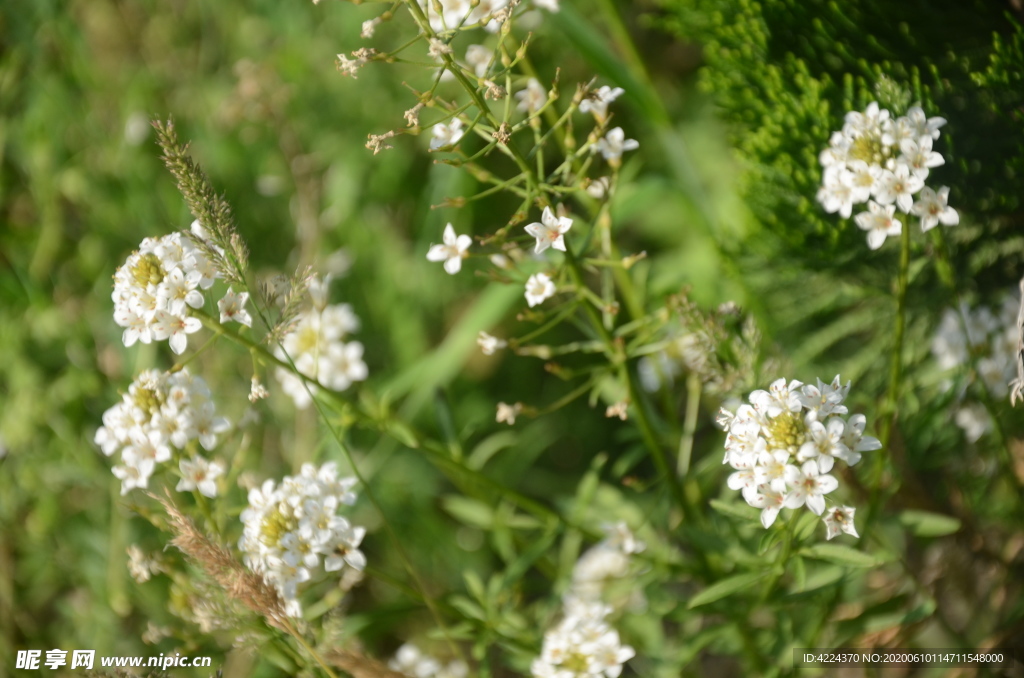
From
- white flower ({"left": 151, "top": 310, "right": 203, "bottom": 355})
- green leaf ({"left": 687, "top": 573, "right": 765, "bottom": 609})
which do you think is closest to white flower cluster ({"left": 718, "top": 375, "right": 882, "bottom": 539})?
green leaf ({"left": 687, "top": 573, "right": 765, "bottom": 609})

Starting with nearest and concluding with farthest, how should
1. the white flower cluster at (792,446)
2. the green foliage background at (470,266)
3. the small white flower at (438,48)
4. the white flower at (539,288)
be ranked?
the small white flower at (438,48) < the white flower cluster at (792,446) < the white flower at (539,288) < the green foliage background at (470,266)

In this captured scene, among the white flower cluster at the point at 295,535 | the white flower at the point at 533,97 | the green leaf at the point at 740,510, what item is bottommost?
the green leaf at the point at 740,510

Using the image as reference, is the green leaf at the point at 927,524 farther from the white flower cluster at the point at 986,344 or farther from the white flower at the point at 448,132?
the white flower at the point at 448,132

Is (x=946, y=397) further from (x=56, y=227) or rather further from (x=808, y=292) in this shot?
(x=56, y=227)

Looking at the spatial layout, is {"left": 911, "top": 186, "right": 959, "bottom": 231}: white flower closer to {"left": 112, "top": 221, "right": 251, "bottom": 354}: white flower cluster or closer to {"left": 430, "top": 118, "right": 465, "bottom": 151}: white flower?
{"left": 430, "top": 118, "right": 465, "bottom": 151}: white flower

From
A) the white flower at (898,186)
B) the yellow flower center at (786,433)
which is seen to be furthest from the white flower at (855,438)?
the white flower at (898,186)

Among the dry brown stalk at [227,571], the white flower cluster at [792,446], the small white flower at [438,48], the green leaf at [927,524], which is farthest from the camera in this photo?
the green leaf at [927,524]

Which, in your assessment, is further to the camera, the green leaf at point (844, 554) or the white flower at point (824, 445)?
the green leaf at point (844, 554)
